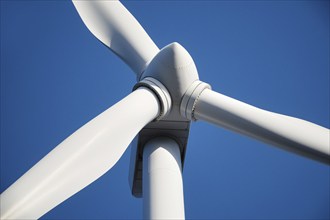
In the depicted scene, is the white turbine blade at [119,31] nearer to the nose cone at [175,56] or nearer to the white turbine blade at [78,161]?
the nose cone at [175,56]

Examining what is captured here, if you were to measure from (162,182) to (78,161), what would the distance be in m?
1.32

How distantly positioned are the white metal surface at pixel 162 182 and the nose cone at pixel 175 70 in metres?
0.63

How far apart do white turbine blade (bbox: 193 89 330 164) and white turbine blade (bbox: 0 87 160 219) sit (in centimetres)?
79

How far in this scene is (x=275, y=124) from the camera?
441 centimetres

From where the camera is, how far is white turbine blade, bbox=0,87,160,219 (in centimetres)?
296

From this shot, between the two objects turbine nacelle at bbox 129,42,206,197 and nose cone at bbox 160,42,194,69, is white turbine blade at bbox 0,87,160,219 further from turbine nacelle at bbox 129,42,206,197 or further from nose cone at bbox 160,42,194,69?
nose cone at bbox 160,42,194,69

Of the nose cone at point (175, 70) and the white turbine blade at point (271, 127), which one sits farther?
the nose cone at point (175, 70)

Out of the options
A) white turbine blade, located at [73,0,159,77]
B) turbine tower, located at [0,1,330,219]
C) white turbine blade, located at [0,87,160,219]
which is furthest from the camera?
white turbine blade, located at [73,0,159,77]

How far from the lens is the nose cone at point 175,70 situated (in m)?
5.05

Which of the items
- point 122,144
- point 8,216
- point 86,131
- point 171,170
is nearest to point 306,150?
point 171,170

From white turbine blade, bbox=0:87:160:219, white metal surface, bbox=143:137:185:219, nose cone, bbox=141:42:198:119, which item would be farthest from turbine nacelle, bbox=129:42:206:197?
white metal surface, bbox=143:137:185:219

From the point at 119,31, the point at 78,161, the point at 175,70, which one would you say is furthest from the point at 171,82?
the point at 78,161

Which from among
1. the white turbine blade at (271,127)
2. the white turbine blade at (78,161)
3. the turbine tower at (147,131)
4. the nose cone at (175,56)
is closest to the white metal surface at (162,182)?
the turbine tower at (147,131)

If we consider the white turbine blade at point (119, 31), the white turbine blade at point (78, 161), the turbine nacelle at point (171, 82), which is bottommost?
the white turbine blade at point (78, 161)
